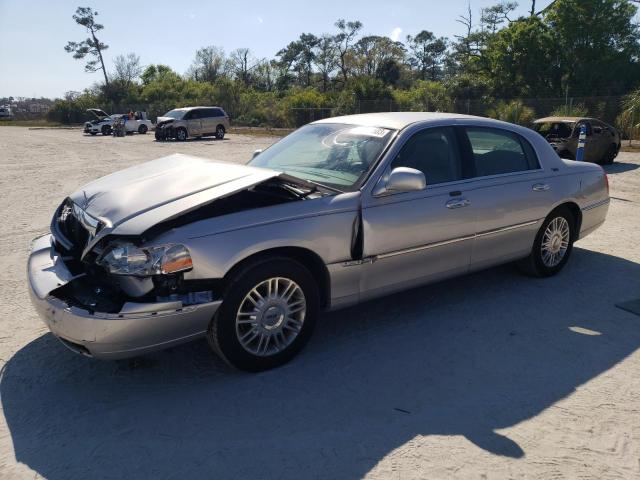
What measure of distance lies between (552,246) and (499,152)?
1196 millimetres

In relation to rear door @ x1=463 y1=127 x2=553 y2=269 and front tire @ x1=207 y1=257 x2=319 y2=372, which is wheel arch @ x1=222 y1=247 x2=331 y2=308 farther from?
rear door @ x1=463 y1=127 x2=553 y2=269

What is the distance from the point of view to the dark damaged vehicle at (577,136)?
1338 cm

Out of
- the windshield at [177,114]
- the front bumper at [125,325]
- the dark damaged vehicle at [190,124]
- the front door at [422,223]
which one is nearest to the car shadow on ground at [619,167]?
the front door at [422,223]

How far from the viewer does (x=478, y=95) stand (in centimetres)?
3912

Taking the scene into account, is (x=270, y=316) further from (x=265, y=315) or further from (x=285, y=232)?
(x=285, y=232)

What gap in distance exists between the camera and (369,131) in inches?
175

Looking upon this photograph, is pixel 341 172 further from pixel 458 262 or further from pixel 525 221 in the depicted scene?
pixel 525 221

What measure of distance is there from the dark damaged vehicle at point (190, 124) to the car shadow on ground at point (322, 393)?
2499cm

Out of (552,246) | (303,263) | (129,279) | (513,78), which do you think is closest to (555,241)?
(552,246)

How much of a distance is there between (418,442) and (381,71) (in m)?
78.3

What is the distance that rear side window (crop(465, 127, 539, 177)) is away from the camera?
4.75 meters

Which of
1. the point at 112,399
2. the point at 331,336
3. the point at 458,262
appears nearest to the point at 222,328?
the point at 112,399

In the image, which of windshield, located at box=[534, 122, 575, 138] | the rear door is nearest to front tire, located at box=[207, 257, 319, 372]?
the rear door

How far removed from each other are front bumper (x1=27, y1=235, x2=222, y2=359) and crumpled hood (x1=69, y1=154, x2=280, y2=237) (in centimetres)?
47
